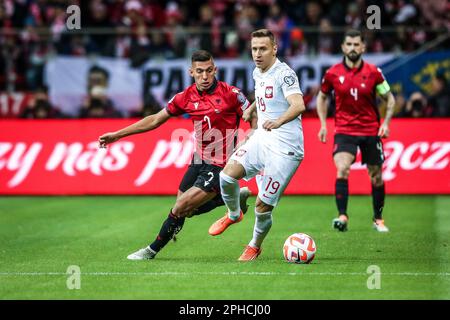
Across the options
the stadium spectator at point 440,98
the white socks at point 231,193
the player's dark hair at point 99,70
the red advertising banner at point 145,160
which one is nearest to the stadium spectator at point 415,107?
the stadium spectator at point 440,98

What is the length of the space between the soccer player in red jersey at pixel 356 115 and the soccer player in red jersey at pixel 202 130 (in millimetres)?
2789

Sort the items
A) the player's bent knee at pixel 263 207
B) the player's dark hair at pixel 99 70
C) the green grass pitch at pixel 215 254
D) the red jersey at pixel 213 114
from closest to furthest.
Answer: the green grass pitch at pixel 215 254, the player's bent knee at pixel 263 207, the red jersey at pixel 213 114, the player's dark hair at pixel 99 70

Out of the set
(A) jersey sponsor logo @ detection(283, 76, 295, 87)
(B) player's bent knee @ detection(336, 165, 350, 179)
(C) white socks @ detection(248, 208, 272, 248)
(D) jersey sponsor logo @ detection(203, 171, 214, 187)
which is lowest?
(B) player's bent knee @ detection(336, 165, 350, 179)

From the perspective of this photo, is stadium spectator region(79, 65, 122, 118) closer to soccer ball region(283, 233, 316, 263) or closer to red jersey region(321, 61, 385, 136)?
red jersey region(321, 61, 385, 136)

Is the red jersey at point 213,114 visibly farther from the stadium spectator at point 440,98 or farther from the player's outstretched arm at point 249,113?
the stadium spectator at point 440,98

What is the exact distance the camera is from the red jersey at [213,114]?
35.3ft

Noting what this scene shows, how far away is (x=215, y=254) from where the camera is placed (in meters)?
10.9

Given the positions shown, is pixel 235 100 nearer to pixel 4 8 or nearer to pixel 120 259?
pixel 120 259

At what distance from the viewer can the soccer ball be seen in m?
9.88

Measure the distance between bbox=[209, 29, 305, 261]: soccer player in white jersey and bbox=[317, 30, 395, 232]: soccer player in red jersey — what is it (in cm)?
319

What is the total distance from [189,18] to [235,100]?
40.1 ft

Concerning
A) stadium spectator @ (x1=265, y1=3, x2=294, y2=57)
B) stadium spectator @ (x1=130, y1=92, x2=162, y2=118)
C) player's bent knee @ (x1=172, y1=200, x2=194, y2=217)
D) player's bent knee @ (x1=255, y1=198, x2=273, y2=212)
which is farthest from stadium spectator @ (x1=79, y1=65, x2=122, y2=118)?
player's bent knee @ (x1=255, y1=198, x2=273, y2=212)

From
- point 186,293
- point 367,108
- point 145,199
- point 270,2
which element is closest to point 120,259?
point 186,293
